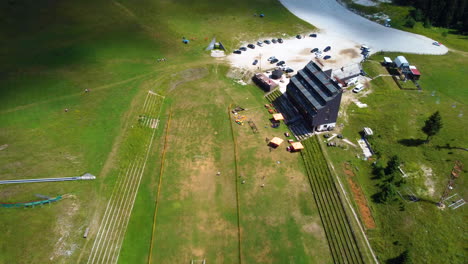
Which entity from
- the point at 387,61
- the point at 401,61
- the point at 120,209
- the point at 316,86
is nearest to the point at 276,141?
the point at 316,86

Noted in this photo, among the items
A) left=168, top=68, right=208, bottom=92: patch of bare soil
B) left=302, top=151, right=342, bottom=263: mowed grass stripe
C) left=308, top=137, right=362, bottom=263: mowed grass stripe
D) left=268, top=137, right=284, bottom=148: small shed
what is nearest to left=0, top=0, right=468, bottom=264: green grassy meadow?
left=168, top=68, right=208, bottom=92: patch of bare soil

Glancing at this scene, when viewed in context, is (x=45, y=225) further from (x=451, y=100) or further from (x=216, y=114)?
(x=451, y=100)

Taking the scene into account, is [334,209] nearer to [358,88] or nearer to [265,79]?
[358,88]

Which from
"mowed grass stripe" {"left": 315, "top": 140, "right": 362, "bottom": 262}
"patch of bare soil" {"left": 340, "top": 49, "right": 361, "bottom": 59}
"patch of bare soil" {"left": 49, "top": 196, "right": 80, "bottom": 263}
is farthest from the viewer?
"patch of bare soil" {"left": 340, "top": 49, "right": 361, "bottom": 59}

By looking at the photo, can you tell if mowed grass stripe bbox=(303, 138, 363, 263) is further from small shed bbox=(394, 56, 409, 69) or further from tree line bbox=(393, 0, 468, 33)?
tree line bbox=(393, 0, 468, 33)

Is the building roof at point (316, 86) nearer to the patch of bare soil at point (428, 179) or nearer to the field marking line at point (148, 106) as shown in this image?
the patch of bare soil at point (428, 179)

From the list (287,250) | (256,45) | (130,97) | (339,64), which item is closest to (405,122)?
(339,64)
